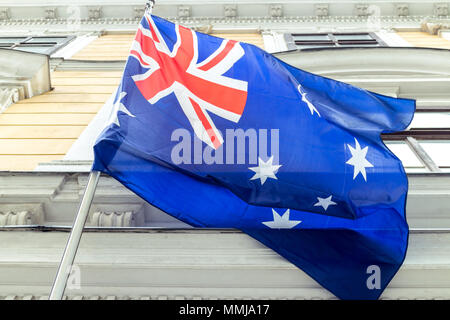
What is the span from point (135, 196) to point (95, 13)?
1070cm

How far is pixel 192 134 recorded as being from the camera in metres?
3.78

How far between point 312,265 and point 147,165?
1.65 meters

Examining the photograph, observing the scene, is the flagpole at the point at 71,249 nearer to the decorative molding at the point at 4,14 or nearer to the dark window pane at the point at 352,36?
the dark window pane at the point at 352,36

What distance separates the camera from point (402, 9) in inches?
506

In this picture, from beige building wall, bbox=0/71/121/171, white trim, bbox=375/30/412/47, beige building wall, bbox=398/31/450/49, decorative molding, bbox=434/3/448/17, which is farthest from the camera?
decorative molding, bbox=434/3/448/17

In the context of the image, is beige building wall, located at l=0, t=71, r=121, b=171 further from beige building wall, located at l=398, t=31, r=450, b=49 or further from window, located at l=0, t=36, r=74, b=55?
beige building wall, located at l=398, t=31, r=450, b=49

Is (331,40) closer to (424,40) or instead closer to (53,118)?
(424,40)

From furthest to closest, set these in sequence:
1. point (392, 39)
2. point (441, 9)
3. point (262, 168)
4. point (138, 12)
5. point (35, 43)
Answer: point (138, 12) → point (441, 9) → point (35, 43) → point (392, 39) → point (262, 168)

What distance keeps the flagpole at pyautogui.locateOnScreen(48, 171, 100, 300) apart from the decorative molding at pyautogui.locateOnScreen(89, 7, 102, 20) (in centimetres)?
1151

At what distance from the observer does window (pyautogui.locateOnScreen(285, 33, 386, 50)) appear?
36.5 ft

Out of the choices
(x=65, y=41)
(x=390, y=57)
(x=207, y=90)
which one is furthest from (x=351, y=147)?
(x=65, y=41)

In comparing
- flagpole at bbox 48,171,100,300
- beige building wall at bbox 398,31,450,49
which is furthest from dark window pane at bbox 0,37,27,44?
beige building wall at bbox 398,31,450,49

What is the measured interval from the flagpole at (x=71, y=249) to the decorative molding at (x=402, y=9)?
12.3 metres

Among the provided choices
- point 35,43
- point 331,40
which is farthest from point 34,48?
point 331,40
